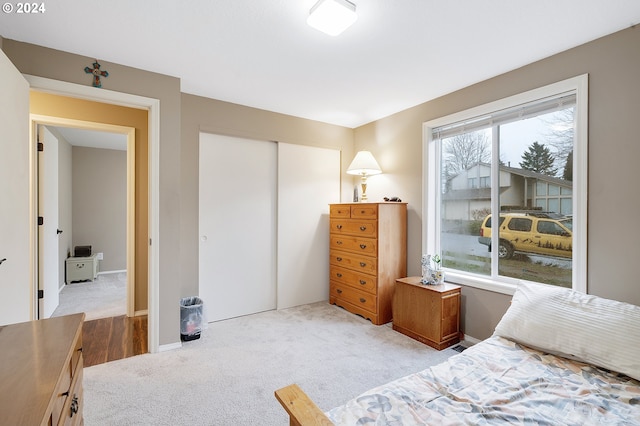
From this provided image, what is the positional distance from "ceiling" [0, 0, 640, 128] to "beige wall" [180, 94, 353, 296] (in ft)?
1.18

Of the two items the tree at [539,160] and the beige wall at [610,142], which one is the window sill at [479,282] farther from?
the tree at [539,160]

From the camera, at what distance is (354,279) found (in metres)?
3.57

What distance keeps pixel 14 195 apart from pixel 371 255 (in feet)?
9.59

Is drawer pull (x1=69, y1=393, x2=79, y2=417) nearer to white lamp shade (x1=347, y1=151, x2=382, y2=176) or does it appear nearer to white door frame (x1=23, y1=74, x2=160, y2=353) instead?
white door frame (x1=23, y1=74, x2=160, y2=353)

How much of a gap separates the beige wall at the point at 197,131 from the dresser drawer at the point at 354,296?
1704 millimetres

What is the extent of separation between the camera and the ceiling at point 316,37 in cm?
179

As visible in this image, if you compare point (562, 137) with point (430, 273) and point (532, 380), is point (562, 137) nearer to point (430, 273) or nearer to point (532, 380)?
point (430, 273)

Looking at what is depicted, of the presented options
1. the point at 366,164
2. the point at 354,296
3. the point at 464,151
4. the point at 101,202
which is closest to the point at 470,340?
the point at 354,296

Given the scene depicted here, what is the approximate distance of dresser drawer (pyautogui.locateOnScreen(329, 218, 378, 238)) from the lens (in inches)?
129

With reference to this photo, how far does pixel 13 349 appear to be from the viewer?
101 cm

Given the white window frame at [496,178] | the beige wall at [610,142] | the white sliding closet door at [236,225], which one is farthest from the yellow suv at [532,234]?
the white sliding closet door at [236,225]

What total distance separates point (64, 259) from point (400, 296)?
533cm

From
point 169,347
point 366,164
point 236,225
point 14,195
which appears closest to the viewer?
point 14,195

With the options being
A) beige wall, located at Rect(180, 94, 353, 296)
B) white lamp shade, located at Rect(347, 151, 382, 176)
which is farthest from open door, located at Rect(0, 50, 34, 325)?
white lamp shade, located at Rect(347, 151, 382, 176)
